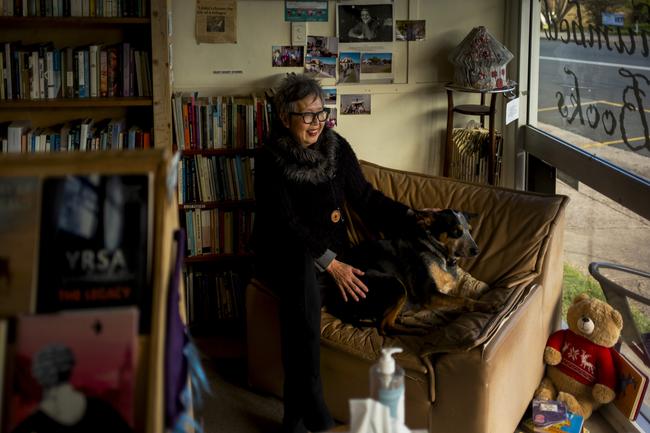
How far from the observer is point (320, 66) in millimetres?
3482

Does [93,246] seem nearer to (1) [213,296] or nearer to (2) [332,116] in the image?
(1) [213,296]

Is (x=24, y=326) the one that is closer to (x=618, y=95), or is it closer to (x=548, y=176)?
(x=618, y=95)

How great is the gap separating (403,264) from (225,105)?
115 centimetres

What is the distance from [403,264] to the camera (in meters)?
2.71

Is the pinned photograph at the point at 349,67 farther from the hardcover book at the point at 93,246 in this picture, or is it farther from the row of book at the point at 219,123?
the hardcover book at the point at 93,246

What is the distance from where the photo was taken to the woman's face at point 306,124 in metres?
2.69

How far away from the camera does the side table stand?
330 centimetres

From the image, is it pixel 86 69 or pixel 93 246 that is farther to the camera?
pixel 86 69

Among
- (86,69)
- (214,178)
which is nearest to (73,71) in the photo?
(86,69)

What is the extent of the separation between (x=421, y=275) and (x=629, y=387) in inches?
32.8

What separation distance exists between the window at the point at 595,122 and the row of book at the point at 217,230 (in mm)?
1462

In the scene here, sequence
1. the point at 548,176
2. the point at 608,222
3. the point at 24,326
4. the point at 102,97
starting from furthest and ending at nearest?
the point at 548,176 < the point at 102,97 < the point at 608,222 < the point at 24,326

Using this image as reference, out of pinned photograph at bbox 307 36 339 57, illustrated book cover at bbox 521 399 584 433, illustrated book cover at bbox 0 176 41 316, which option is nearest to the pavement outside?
illustrated book cover at bbox 521 399 584 433

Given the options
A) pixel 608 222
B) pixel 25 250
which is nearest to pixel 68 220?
pixel 25 250
